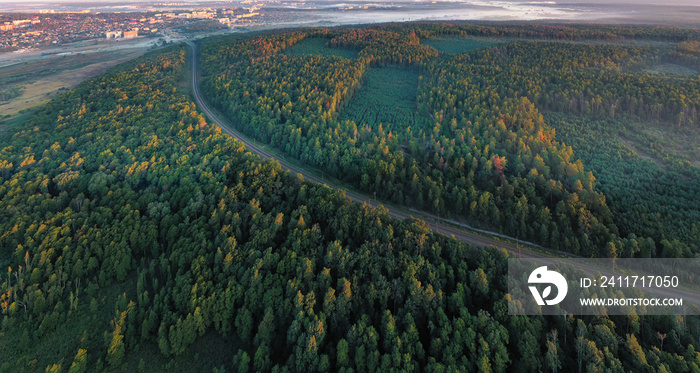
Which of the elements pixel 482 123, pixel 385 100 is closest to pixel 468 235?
pixel 482 123

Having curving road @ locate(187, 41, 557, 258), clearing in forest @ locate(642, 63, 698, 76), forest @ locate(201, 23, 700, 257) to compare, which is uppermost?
clearing in forest @ locate(642, 63, 698, 76)

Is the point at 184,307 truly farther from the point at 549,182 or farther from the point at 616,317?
the point at 549,182

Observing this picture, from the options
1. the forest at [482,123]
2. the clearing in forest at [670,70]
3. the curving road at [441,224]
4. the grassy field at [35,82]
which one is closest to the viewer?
the curving road at [441,224]

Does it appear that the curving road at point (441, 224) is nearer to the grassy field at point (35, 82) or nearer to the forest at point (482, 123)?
the forest at point (482, 123)

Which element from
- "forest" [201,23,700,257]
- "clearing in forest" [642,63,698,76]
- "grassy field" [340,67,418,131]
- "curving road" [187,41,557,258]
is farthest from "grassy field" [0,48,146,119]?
"clearing in forest" [642,63,698,76]

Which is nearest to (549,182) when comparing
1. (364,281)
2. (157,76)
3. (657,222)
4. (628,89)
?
(657,222)

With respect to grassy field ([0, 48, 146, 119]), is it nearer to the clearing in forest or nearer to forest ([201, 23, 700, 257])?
forest ([201, 23, 700, 257])

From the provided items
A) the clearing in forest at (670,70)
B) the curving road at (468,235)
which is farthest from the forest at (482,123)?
the clearing in forest at (670,70)
